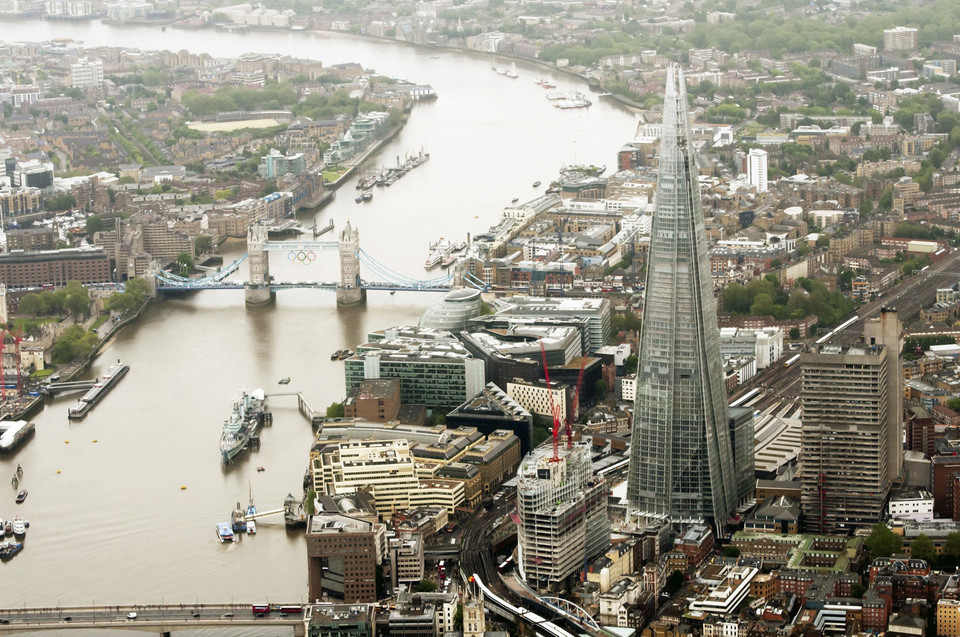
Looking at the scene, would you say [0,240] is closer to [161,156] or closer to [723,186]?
[161,156]

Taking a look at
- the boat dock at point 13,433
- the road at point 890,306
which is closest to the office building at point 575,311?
the road at point 890,306

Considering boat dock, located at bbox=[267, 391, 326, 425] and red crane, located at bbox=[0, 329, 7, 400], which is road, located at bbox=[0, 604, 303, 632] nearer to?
boat dock, located at bbox=[267, 391, 326, 425]

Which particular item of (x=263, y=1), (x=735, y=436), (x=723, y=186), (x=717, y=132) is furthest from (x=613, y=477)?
(x=263, y=1)

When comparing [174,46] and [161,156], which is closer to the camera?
[161,156]

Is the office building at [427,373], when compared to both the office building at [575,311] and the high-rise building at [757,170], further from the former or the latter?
the high-rise building at [757,170]

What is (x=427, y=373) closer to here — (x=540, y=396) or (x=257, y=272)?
(x=540, y=396)

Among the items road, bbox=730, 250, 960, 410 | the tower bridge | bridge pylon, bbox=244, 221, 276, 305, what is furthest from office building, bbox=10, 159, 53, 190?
road, bbox=730, 250, 960, 410
